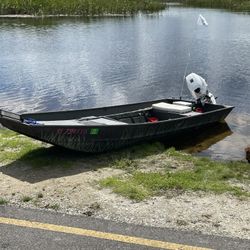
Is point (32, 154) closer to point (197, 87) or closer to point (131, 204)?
point (131, 204)

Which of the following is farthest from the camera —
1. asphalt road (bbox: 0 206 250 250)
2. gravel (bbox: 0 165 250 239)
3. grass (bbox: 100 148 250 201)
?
grass (bbox: 100 148 250 201)

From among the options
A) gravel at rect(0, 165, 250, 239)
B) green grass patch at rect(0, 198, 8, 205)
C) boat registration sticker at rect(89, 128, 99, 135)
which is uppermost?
boat registration sticker at rect(89, 128, 99, 135)

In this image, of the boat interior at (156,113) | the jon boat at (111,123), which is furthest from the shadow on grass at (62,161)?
the boat interior at (156,113)

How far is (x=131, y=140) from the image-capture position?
13258mm

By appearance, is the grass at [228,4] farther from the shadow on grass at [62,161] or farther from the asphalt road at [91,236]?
the asphalt road at [91,236]

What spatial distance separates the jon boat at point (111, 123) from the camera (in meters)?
10.9

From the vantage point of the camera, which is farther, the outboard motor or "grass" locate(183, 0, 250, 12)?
"grass" locate(183, 0, 250, 12)

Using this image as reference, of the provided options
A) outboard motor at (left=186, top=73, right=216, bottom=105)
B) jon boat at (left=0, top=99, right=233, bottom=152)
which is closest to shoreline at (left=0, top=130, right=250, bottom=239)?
jon boat at (left=0, top=99, right=233, bottom=152)

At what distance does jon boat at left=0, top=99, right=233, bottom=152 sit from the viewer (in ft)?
35.8

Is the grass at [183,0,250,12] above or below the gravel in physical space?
above

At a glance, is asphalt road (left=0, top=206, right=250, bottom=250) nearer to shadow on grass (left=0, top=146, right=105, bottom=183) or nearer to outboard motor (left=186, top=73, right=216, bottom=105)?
shadow on grass (left=0, top=146, right=105, bottom=183)

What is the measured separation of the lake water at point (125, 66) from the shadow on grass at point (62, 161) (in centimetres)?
326

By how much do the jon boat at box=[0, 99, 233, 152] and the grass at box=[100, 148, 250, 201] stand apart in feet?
6.23

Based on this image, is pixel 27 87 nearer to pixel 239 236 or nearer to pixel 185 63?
pixel 185 63
